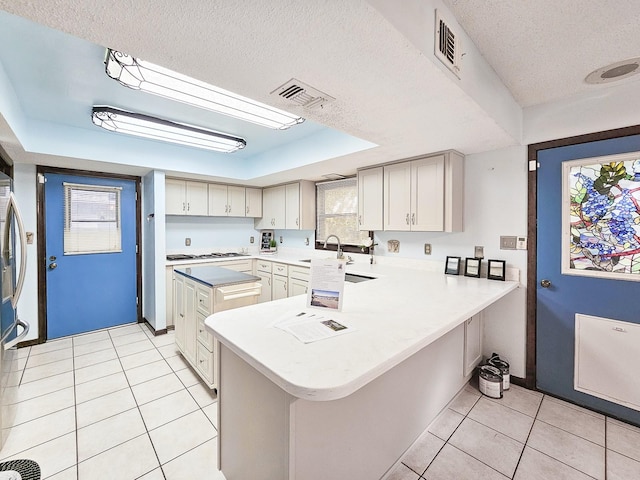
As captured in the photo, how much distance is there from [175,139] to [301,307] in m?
2.53

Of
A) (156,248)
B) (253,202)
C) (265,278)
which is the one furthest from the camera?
(253,202)

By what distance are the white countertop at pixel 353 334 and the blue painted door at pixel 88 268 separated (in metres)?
3.35

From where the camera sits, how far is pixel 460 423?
204 cm

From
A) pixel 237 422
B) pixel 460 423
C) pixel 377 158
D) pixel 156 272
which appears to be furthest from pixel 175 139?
pixel 460 423

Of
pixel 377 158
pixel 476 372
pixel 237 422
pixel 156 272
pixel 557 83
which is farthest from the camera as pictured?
pixel 156 272

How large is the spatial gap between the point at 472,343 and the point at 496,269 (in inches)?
27.8

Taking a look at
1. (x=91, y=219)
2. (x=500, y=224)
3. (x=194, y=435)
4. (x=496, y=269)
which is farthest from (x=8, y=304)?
(x=500, y=224)

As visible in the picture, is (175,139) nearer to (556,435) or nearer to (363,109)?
(363,109)

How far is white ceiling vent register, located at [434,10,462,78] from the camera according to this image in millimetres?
1244

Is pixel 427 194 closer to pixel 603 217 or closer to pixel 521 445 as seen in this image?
pixel 603 217

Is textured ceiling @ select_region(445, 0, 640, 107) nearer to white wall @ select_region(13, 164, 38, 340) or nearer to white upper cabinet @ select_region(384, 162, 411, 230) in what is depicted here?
white upper cabinet @ select_region(384, 162, 411, 230)

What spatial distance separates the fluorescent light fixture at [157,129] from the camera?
8.29ft

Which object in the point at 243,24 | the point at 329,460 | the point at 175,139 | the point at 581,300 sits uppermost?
the point at 175,139

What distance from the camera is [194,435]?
76.3 inches
